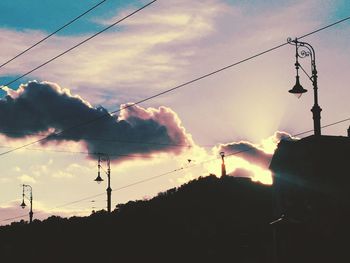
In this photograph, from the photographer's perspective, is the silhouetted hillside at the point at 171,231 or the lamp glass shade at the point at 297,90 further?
the silhouetted hillside at the point at 171,231

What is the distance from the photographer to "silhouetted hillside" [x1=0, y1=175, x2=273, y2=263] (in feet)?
135

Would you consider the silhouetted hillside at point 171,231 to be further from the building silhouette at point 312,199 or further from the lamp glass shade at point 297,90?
the lamp glass shade at point 297,90

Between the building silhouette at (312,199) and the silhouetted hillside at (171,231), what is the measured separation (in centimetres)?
358

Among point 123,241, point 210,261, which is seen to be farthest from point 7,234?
point 210,261

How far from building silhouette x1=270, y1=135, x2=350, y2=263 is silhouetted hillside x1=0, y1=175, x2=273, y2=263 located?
141 inches

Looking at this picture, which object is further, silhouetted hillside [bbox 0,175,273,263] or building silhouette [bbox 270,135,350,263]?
silhouetted hillside [bbox 0,175,273,263]

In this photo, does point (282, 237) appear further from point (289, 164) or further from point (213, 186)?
point (213, 186)

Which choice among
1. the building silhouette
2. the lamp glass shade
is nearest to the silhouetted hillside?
the building silhouette

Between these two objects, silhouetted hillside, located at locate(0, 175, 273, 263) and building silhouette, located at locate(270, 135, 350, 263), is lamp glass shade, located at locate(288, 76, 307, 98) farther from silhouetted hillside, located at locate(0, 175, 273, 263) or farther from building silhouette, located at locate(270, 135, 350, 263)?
silhouetted hillside, located at locate(0, 175, 273, 263)

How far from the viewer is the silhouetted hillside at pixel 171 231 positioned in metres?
41.1

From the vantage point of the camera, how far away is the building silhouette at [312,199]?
2745 centimetres

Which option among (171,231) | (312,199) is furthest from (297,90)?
(171,231)

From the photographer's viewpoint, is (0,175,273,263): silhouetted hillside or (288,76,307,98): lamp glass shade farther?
(0,175,273,263): silhouetted hillside

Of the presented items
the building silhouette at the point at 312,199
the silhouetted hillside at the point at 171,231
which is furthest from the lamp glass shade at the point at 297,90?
the silhouetted hillside at the point at 171,231
